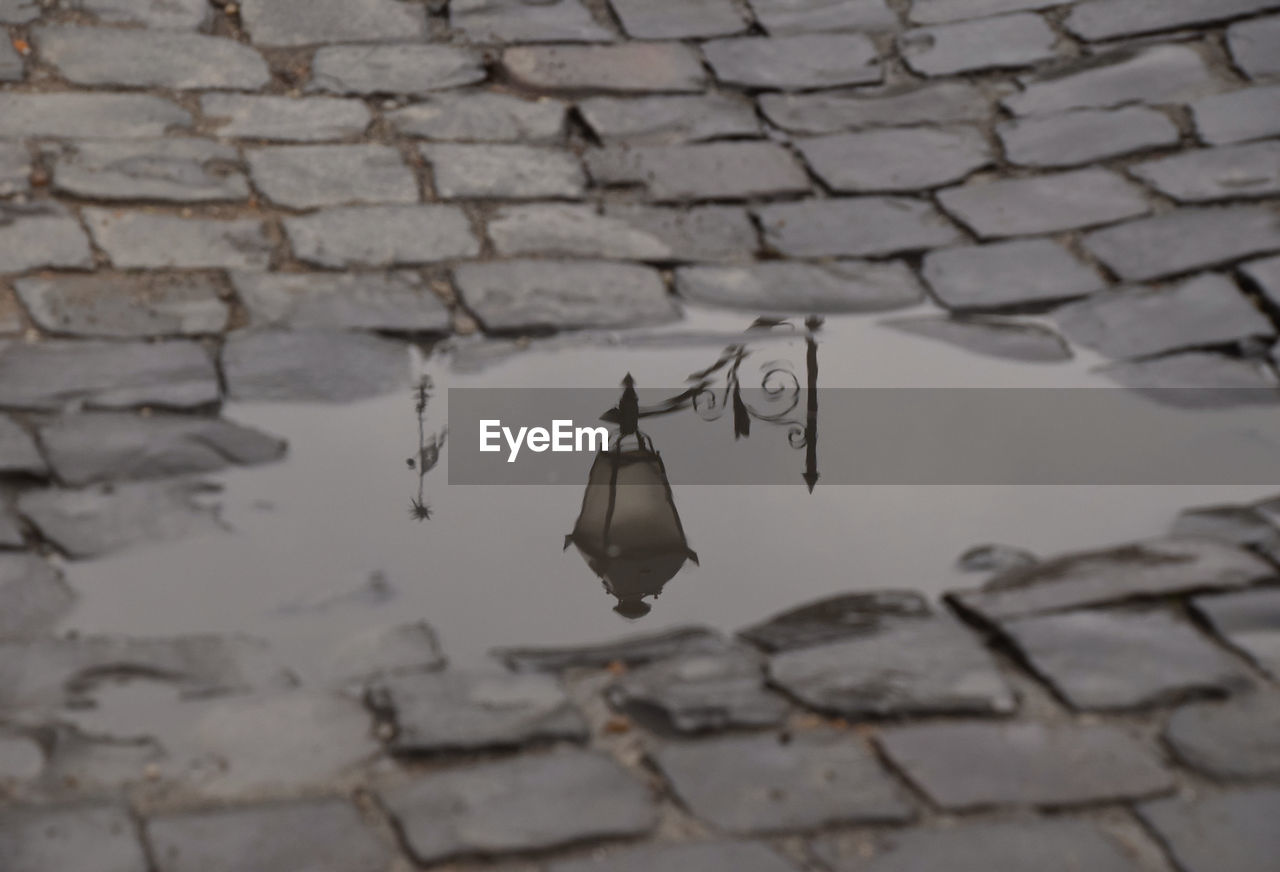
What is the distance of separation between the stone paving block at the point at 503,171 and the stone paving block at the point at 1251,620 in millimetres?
1932

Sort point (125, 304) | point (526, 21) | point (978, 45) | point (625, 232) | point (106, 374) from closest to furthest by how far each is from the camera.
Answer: point (106, 374) < point (125, 304) < point (625, 232) < point (978, 45) < point (526, 21)

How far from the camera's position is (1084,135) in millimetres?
4066

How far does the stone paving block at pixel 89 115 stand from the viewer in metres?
3.94

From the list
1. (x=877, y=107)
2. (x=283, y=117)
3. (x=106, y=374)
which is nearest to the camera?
(x=106, y=374)

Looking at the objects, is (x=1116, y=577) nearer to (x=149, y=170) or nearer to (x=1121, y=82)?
(x=1121, y=82)

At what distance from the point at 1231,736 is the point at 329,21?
3323 mm

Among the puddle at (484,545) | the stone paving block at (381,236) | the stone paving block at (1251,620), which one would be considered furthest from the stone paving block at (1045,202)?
the stone paving block at (1251,620)

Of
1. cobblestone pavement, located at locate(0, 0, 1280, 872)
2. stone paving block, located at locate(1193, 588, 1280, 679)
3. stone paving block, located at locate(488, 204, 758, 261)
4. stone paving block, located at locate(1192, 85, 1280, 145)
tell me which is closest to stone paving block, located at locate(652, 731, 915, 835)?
cobblestone pavement, located at locate(0, 0, 1280, 872)

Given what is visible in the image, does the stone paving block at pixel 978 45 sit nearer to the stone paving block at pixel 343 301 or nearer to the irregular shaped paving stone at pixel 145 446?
the stone paving block at pixel 343 301

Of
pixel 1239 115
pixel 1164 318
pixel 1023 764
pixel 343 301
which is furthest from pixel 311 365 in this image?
pixel 1239 115

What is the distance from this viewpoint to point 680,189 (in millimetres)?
3904

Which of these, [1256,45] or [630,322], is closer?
[630,322]

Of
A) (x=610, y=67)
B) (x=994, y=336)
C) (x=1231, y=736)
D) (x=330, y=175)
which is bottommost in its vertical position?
(x=1231, y=736)

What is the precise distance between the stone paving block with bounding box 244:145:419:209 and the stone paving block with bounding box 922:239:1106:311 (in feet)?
4.11
